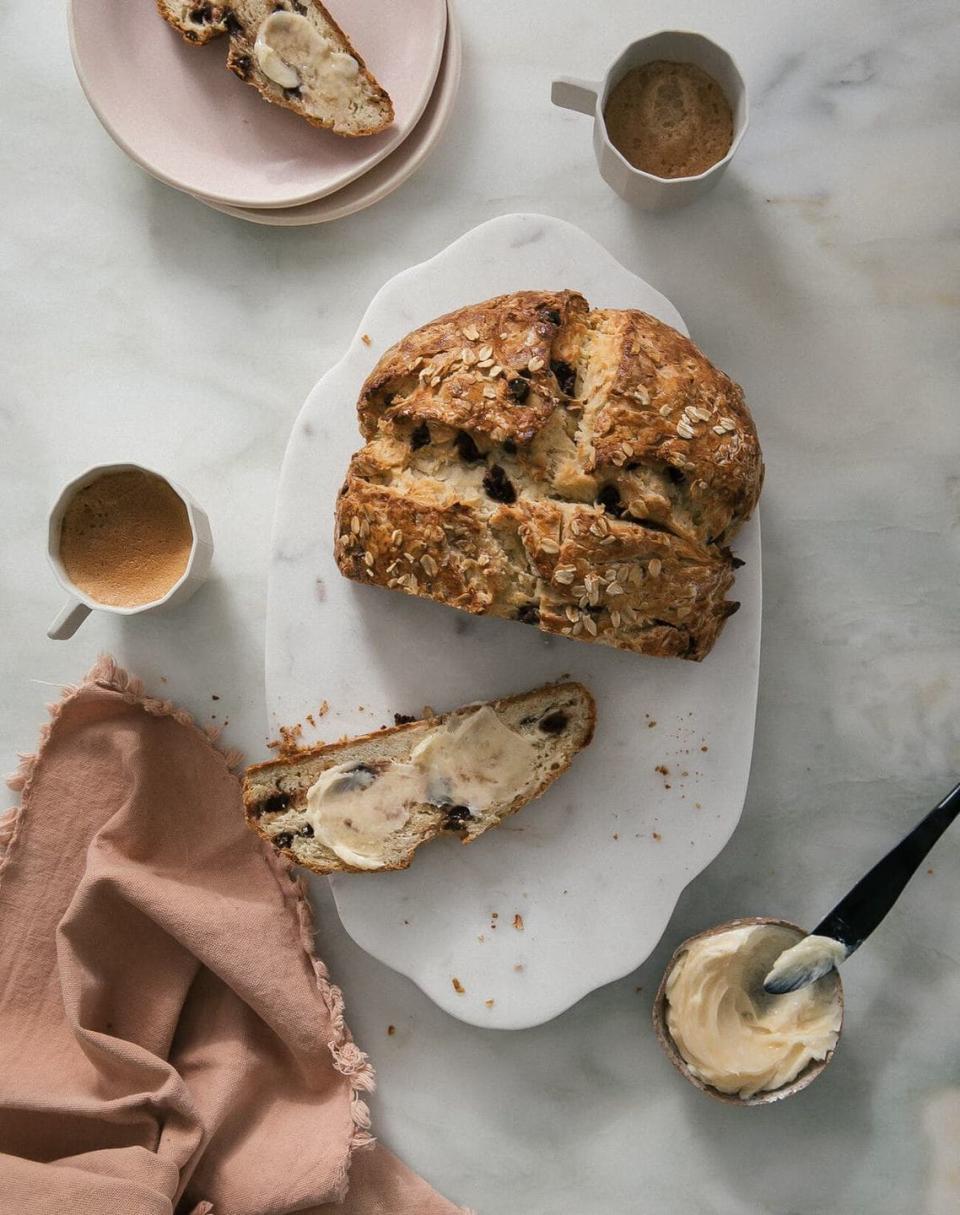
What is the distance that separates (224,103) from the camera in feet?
10.0

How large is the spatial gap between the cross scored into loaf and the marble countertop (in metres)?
0.62

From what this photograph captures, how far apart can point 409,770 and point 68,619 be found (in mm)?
1016

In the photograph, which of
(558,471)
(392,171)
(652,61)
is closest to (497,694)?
(558,471)

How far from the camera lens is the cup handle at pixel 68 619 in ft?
9.36

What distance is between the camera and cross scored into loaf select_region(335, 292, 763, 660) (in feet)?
7.94

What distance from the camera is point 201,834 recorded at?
3111 millimetres

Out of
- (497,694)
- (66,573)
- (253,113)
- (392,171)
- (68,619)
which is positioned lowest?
(497,694)

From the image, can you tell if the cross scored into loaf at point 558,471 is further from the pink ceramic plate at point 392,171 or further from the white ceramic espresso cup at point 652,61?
the pink ceramic plate at point 392,171

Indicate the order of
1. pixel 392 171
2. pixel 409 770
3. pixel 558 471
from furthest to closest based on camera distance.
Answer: pixel 392 171
pixel 409 770
pixel 558 471

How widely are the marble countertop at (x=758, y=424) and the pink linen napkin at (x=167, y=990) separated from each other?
0.48ft

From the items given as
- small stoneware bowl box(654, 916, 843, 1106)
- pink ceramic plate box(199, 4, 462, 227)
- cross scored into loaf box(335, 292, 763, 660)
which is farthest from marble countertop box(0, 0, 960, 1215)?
cross scored into loaf box(335, 292, 763, 660)

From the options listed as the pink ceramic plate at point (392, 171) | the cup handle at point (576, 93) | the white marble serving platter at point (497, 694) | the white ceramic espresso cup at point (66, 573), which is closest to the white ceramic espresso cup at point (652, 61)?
the cup handle at point (576, 93)

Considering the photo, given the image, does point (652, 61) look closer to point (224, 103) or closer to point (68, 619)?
point (224, 103)

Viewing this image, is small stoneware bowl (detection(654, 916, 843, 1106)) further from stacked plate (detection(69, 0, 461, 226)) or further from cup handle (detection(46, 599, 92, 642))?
stacked plate (detection(69, 0, 461, 226))
